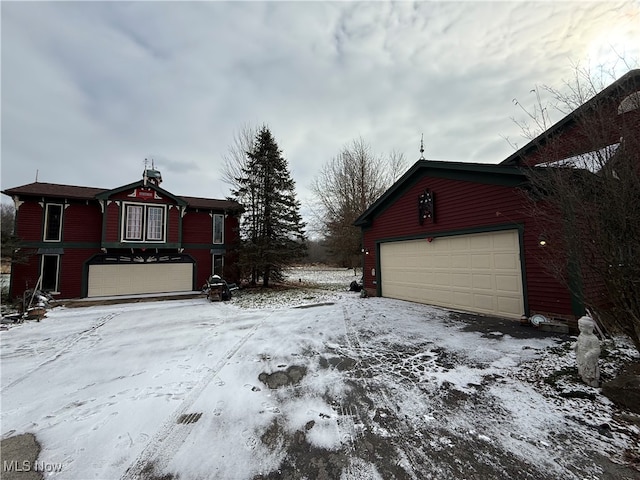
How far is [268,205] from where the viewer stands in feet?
49.7

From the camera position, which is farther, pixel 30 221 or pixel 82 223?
pixel 82 223

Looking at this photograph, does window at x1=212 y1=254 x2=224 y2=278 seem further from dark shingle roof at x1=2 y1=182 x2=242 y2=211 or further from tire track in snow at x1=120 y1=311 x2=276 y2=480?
tire track in snow at x1=120 y1=311 x2=276 y2=480

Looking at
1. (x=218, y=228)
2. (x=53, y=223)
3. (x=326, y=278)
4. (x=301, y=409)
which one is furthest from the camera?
(x=326, y=278)

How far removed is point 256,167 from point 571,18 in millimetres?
13578

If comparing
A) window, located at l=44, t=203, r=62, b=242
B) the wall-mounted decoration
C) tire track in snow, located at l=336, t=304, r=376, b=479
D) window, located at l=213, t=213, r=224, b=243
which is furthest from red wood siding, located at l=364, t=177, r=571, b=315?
window, located at l=44, t=203, r=62, b=242

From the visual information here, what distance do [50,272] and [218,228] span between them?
8.00m

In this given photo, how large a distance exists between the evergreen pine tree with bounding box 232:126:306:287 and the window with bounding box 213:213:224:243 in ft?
5.33

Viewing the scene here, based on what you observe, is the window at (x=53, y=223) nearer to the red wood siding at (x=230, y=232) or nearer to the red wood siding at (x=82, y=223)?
the red wood siding at (x=82, y=223)

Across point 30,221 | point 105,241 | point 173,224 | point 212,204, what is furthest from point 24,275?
point 212,204

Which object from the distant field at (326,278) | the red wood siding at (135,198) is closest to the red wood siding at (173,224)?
the red wood siding at (135,198)

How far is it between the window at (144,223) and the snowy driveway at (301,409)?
8205mm

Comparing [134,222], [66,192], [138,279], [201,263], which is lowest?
[138,279]

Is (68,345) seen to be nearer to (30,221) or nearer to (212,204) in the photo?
(30,221)

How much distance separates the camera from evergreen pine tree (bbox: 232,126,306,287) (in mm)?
15055
